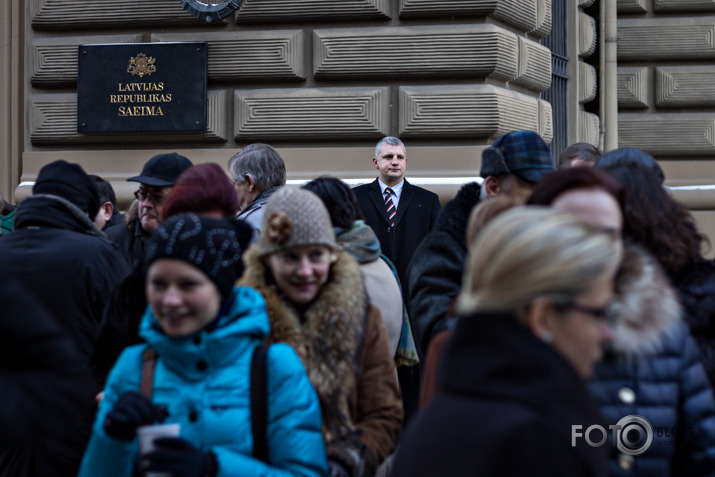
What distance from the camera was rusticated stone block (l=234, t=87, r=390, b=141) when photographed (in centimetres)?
751

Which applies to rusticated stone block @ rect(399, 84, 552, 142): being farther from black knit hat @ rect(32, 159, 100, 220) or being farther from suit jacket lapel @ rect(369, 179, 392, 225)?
black knit hat @ rect(32, 159, 100, 220)

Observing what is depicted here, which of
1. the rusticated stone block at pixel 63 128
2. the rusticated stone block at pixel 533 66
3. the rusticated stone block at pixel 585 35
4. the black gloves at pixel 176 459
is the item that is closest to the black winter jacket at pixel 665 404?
the black gloves at pixel 176 459

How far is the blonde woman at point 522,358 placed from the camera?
163cm

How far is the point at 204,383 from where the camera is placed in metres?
2.62

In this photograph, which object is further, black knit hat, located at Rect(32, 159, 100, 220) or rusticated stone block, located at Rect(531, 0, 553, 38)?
rusticated stone block, located at Rect(531, 0, 553, 38)

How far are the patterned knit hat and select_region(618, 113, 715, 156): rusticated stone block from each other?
8.11 metres

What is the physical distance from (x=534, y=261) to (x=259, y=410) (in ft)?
3.75

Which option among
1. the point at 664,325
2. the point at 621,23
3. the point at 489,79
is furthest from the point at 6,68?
the point at 664,325

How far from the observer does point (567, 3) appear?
10492 millimetres

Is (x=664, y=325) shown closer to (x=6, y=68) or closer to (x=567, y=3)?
(x=6, y=68)

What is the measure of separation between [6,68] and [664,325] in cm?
738

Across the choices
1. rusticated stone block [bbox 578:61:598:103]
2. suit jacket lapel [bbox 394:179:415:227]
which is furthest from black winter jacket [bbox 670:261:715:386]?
rusticated stone block [bbox 578:61:598:103]

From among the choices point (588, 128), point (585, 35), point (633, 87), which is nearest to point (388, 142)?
point (588, 128)

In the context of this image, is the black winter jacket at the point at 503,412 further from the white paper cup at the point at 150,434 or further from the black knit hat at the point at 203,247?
the black knit hat at the point at 203,247
